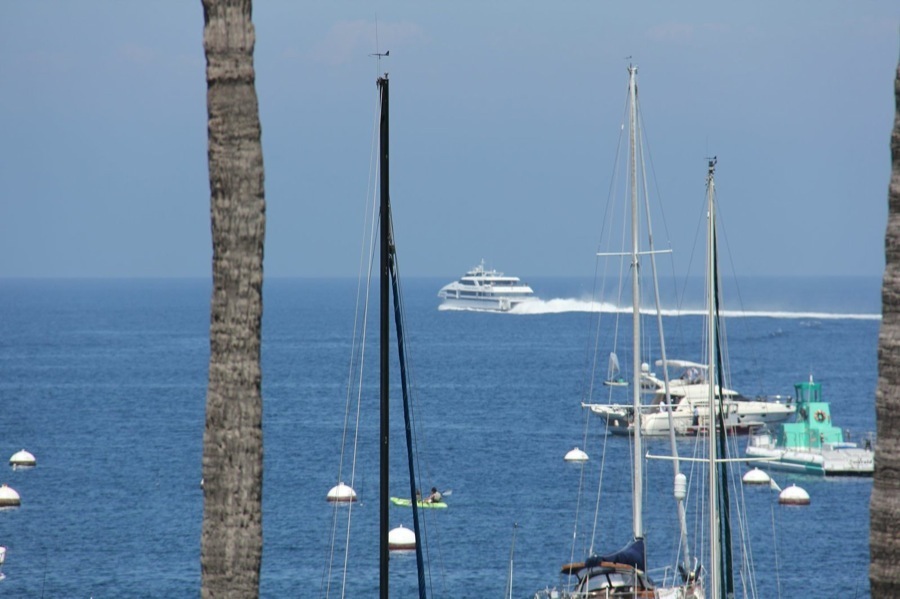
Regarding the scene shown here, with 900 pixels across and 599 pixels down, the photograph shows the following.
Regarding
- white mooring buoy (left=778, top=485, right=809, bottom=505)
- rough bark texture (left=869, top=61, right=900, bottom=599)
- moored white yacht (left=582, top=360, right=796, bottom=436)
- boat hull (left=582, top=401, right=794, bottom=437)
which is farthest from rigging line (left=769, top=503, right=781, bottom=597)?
rough bark texture (left=869, top=61, right=900, bottom=599)

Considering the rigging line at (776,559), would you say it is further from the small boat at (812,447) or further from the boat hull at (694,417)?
the boat hull at (694,417)

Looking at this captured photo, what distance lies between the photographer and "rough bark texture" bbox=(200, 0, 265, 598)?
32.6 ft

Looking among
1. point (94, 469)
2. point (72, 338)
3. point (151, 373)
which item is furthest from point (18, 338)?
point (94, 469)

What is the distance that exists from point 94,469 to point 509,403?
3756 cm

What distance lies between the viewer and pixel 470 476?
209ft

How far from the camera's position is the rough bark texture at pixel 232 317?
32.6 ft

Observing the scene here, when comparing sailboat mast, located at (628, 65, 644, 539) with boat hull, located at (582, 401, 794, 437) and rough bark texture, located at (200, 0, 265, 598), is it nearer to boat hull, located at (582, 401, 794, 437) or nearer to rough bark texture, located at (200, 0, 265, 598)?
rough bark texture, located at (200, 0, 265, 598)

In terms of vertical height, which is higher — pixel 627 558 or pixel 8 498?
pixel 627 558

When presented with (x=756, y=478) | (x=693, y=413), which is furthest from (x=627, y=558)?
(x=693, y=413)

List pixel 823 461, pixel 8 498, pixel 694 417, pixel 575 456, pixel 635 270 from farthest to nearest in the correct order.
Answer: pixel 694 417, pixel 575 456, pixel 823 461, pixel 8 498, pixel 635 270

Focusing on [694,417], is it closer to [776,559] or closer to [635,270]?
[776,559]

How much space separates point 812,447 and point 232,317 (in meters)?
61.8

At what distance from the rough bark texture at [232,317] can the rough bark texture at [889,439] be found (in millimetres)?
4364

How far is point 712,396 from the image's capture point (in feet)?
87.8
